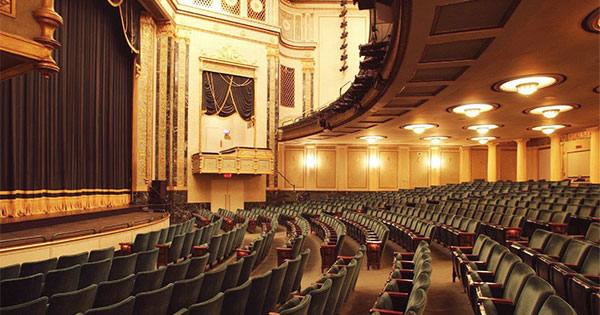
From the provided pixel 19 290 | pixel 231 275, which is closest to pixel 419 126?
pixel 231 275

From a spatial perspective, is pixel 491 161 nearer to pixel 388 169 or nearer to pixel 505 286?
pixel 388 169

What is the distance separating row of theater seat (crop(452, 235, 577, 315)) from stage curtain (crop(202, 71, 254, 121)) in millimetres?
10769

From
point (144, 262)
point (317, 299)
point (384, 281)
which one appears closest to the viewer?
point (317, 299)

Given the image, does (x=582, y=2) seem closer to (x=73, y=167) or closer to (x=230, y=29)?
(x=73, y=167)

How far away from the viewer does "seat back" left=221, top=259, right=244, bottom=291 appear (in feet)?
10.3

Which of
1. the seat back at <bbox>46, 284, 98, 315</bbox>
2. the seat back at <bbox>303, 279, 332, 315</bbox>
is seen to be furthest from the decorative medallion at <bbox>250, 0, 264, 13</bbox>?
the seat back at <bbox>303, 279, 332, 315</bbox>

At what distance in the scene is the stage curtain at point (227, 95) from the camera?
13180mm

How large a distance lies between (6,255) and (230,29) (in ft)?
35.9

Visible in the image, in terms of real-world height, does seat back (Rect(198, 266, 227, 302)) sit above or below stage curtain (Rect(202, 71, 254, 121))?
below

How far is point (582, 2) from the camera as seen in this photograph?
11.9ft

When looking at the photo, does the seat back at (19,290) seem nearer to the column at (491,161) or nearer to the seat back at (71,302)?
the seat back at (71,302)

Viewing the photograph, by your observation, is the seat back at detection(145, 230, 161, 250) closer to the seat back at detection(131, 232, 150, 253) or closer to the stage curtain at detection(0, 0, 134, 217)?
the seat back at detection(131, 232, 150, 253)

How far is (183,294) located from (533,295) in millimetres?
2027

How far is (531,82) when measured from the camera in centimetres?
643
